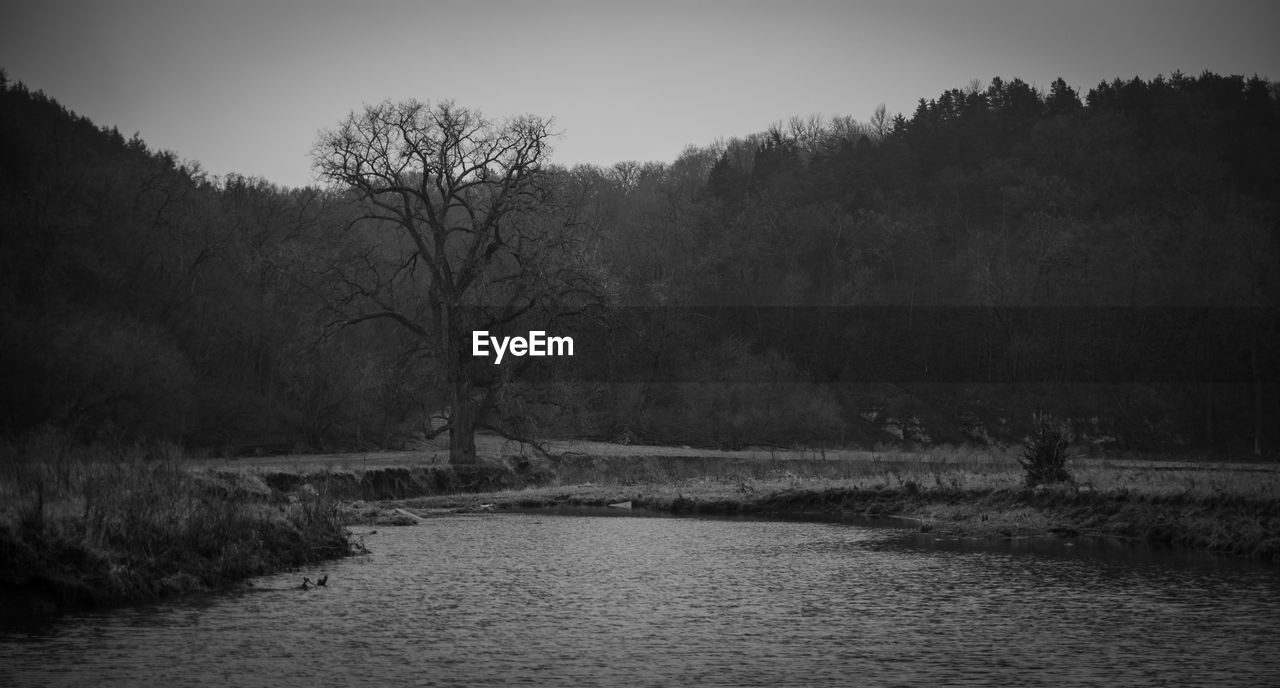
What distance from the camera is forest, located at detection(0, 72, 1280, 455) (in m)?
46.2

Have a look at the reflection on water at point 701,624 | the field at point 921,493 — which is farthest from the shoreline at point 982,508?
the reflection on water at point 701,624

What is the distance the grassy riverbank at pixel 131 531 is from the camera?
16812mm

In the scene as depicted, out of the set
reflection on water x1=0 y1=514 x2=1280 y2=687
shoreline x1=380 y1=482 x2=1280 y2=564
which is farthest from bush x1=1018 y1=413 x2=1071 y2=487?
reflection on water x1=0 y1=514 x2=1280 y2=687

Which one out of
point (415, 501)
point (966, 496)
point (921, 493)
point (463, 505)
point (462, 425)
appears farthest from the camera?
point (462, 425)

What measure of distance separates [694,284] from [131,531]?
79.8m

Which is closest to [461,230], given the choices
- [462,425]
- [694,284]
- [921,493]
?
[462,425]

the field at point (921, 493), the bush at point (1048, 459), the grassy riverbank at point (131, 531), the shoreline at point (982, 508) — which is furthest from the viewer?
the bush at point (1048, 459)

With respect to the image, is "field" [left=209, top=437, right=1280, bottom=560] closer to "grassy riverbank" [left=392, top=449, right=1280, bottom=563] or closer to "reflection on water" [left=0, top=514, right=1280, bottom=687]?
"grassy riverbank" [left=392, top=449, right=1280, bottom=563]

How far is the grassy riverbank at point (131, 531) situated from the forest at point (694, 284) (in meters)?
21.0

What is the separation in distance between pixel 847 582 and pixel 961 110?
109248 millimetres

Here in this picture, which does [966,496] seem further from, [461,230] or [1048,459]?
[461,230]

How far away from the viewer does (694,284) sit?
96.9m

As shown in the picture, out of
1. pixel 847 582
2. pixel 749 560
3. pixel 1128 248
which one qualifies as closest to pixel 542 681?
pixel 847 582

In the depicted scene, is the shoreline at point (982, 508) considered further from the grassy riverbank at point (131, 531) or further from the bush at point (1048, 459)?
the grassy riverbank at point (131, 531)
